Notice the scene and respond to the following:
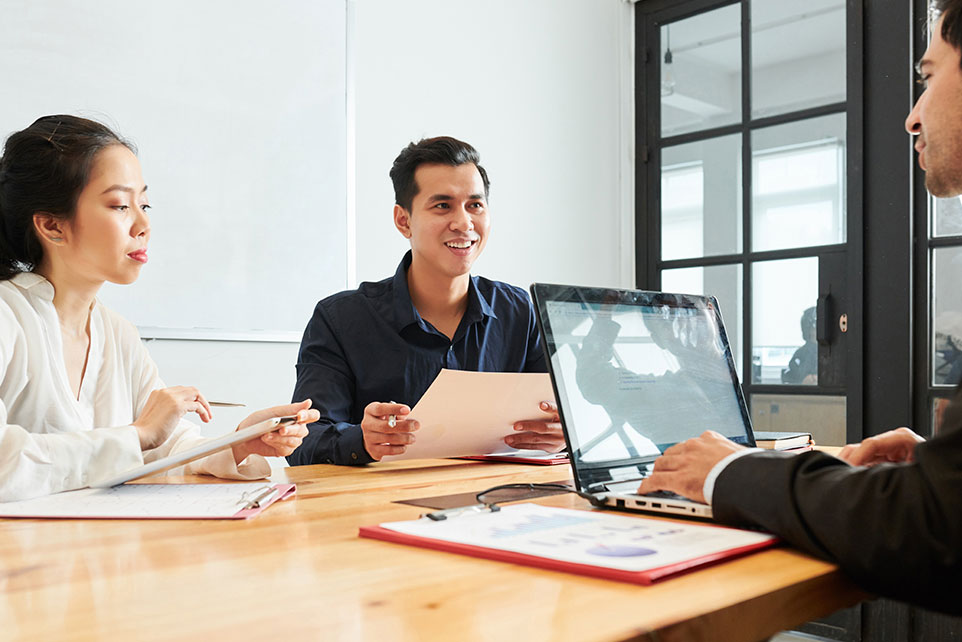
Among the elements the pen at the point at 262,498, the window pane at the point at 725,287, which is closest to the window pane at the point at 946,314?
the window pane at the point at 725,287

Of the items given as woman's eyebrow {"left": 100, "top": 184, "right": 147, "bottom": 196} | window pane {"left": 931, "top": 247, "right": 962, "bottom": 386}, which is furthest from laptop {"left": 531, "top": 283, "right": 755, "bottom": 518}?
window pane {"left": 931, "top": 247, "right": 962, "bottom": 386}

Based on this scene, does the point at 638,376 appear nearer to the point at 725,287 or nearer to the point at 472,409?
the point at 472,409

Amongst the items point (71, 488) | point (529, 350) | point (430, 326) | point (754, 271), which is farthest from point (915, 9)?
point (71, 488)

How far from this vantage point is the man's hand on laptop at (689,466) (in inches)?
34.4

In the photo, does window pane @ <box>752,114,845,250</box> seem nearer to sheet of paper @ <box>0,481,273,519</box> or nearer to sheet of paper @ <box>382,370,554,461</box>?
sheet of paper @ <box>382,370,554,461</box>

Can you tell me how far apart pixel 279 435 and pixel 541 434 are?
0.49 meters

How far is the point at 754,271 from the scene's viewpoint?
3.62 meters

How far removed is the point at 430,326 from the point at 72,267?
74cm

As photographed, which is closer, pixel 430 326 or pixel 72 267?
pixel 72 267

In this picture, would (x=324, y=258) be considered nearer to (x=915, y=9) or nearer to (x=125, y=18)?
(x=125, y=18)

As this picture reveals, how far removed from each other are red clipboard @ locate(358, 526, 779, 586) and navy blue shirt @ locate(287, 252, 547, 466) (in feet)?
3.16

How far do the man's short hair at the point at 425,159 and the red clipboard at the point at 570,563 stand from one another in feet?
4.42

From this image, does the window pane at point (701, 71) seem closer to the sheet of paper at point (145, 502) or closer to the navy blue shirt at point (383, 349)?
the navy blue shirt at point (383, 349)

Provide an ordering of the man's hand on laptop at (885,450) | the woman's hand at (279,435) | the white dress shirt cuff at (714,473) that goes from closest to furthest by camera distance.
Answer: the white dress shirt cuff at (714,473), the man's hand on laptop at (885,450), the woman's hand at (279,435)
